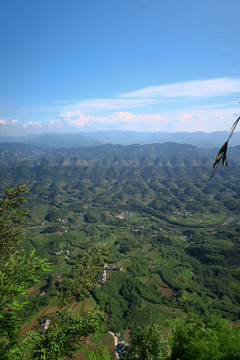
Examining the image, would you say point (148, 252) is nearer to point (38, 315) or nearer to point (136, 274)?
point (136, 274)

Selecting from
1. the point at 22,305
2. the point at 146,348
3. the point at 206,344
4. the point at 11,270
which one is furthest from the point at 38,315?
the point at 22,305

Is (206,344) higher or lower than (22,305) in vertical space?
lower

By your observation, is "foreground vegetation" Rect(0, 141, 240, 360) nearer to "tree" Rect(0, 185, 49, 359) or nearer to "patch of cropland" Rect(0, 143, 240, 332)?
"tree" Rect(0, 185, 49, 359)

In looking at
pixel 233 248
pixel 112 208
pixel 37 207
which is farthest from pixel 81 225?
pixel 233 248

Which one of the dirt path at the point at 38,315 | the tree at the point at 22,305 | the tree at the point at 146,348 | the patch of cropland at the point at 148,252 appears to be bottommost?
the patch of cropland at the point at 148,252

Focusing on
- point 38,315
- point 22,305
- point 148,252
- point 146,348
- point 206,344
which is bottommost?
point 148,252

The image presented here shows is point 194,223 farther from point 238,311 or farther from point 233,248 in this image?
point 238,311

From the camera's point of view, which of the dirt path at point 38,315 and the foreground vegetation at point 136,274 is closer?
the foreground vegetation at point 136,274

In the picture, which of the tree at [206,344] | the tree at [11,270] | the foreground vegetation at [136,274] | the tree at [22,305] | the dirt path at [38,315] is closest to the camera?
the tree at [11,270]

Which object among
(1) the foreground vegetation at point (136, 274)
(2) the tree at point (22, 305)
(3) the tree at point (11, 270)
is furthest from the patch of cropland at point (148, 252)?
(2) the tree at point (22, 305)

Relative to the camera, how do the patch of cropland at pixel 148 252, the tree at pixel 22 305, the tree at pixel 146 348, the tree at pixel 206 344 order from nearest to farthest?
the tree at pixel 22 305 < the tree at pixel 206 344 < the tree at pixel 146 348 < the patch of cropland at pixel 148 252

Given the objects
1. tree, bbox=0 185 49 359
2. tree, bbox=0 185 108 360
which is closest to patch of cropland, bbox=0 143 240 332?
tree, bbox=0 185 49 359

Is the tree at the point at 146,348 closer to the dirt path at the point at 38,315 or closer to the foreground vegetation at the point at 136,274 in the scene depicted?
the foreground vegetation at the point at 136,274

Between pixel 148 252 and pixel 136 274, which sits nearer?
pixel 136 274
